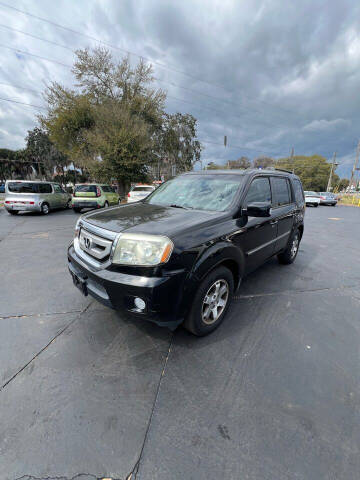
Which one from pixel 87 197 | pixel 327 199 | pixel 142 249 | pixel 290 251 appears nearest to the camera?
pixel 142 249

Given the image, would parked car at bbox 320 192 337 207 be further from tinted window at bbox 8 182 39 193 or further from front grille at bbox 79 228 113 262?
front grille at bbox 79 228 113 262

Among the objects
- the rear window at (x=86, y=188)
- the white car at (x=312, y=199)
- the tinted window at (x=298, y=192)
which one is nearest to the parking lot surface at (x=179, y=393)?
the tinted window at (x=298, y=192)

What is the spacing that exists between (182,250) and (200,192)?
1353 mm

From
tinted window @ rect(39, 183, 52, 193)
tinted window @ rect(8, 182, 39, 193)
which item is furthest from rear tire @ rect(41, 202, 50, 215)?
tinted window @ rect(8, 182, 39, 193)

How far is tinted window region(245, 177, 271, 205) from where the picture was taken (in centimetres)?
278

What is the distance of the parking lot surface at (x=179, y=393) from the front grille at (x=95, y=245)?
0.92 m

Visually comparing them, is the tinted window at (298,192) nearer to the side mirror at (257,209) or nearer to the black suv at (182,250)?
the black suv at (182,250)

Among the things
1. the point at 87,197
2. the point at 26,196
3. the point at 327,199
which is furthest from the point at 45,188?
the point at 327,199

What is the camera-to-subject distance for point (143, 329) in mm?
2465

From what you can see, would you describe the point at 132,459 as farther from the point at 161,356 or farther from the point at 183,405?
the point at 161,356

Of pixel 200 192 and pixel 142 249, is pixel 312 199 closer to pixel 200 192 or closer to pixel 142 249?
pixel 200 192

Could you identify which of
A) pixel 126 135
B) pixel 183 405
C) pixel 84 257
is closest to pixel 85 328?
pixel 84 257

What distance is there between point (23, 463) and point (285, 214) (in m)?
4.07

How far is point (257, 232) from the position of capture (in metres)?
2.88
